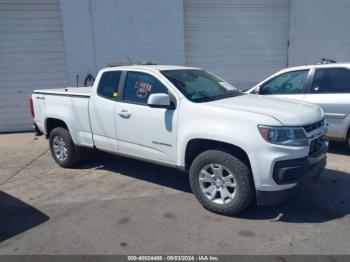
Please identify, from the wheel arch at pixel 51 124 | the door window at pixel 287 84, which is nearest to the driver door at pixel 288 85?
the door window at pixel 287 84

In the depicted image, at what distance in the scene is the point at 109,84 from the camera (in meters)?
5.11

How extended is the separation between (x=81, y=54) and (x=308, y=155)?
757cm

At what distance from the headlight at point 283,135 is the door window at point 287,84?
3060 millimetres

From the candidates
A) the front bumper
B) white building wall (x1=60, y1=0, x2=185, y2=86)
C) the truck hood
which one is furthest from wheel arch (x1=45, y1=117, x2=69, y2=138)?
the front bumper

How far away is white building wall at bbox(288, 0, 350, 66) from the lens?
1016 cm

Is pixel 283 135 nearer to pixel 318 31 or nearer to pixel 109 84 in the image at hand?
pixel 109 84

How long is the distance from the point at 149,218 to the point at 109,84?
2234 mm

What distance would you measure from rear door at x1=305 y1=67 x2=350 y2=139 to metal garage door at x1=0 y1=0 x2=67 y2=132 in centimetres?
687

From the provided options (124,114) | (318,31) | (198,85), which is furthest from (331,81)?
(318,31)

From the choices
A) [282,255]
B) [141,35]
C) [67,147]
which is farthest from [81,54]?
[282,255]

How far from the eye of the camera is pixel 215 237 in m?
3.46

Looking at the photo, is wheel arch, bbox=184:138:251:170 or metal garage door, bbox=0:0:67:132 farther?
metal garage door, bbox=0:0:67:132

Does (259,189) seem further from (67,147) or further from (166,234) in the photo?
(67,147)

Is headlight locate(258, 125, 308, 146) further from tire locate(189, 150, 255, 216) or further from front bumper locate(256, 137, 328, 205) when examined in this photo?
tire locate(189, 150, 255, 216)
